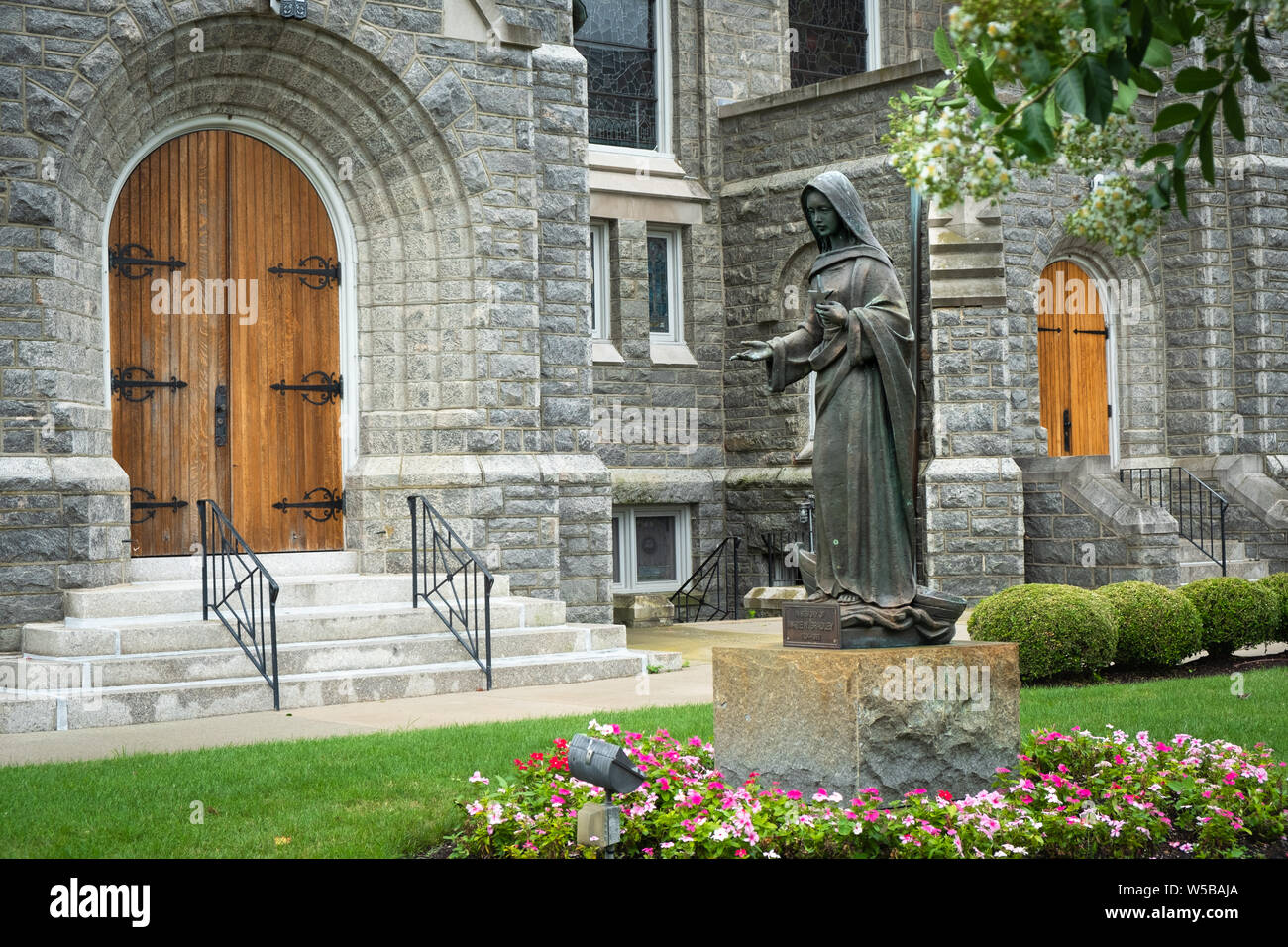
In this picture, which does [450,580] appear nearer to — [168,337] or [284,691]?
[284,691]

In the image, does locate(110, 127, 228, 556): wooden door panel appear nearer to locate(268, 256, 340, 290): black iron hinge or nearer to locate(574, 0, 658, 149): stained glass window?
locate(268, 256, 340, 290): black iron hinge

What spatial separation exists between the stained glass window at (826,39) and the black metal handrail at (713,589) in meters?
6.81

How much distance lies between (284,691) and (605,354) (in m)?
8.92

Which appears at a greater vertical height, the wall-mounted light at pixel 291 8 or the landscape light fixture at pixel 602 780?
the wall-mounted light at pixel 291 8

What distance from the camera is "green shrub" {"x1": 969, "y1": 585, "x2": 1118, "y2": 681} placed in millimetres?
10961

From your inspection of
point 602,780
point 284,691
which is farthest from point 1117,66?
point 284,691

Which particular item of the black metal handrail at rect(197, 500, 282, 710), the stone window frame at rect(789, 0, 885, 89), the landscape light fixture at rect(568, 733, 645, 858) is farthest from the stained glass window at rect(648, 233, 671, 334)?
the landscape light fixture at rect(568, 733, 645, 858)

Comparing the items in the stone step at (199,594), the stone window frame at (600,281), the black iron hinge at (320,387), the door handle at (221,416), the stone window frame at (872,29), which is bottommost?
the stone step at (199,594)

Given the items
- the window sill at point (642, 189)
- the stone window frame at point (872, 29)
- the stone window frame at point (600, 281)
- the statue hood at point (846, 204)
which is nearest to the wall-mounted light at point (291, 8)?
the window sill at point (642, 189)

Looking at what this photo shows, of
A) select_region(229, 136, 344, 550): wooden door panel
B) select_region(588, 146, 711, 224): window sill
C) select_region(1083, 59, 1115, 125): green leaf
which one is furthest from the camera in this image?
select_region(588, 146, 711, 224): window sill

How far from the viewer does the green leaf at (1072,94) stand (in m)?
4.03

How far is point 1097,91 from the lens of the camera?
404cm

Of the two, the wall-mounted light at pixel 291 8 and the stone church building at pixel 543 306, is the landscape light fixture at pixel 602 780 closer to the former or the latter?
the stone church building at pixel 543 306

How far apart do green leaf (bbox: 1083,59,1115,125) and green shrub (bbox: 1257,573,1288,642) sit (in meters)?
9.90
